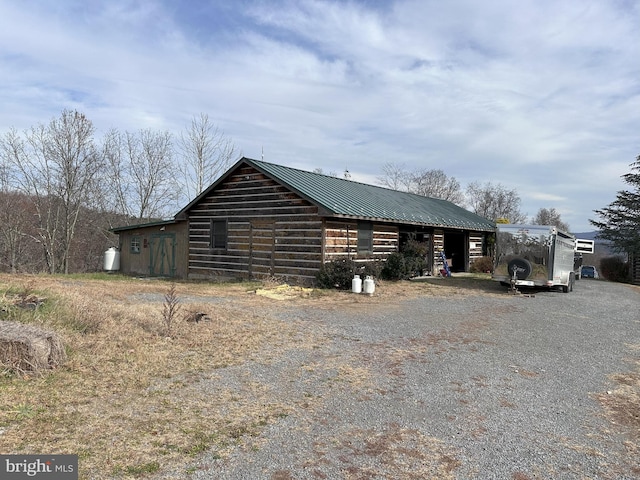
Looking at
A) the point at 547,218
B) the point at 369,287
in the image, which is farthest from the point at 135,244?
the point at 547,218

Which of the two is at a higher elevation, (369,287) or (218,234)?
(218,234)

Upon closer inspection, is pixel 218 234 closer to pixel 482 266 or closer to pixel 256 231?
pixel 256 231

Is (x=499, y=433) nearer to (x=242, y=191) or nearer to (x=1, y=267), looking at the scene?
(x=242, y=191)

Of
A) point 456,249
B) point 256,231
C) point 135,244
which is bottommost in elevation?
point 135,244

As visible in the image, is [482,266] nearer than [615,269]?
Yes

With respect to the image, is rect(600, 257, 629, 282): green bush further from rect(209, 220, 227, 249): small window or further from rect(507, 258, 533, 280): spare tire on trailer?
rect(209, 220, 227, 249): small window

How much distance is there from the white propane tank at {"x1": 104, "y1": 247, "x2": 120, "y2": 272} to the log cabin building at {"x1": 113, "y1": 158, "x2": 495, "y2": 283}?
1.17ft

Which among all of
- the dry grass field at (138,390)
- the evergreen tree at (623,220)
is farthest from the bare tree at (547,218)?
the dry grass field at (138,390)

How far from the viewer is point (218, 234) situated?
19125 mm

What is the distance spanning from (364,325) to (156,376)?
4781mm

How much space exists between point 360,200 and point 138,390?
14.6 meters

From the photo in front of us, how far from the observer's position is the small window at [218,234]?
61.9 feet

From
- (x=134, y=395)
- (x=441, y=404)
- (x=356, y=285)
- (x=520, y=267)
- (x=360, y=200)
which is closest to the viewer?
(x=134, y=395)

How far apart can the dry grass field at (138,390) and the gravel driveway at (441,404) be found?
0.95ft
